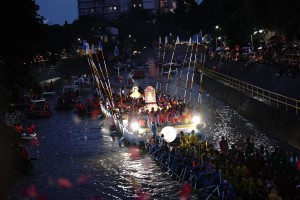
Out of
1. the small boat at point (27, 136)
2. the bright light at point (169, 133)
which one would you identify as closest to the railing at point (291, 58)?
the bright light at point (169, 133)

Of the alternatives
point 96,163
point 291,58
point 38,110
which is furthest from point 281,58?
point 38,110

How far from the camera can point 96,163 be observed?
28594 mm

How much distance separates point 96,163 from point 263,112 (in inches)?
479

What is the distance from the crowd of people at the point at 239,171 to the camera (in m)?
16.7

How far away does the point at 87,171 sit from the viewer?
2720cm

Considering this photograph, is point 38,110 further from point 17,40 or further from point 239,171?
point 17,40

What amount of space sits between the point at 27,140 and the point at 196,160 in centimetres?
1661

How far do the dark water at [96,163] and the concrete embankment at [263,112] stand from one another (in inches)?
25.8

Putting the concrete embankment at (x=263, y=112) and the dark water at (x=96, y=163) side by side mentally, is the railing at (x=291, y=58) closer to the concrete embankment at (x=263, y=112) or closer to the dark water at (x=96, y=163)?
the concrete embankment at (x=263, y=112)

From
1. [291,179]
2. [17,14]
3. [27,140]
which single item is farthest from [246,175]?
[27,140]

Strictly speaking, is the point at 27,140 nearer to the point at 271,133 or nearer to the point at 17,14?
the point at 271,133

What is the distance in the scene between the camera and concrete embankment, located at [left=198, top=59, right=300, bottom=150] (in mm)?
28530

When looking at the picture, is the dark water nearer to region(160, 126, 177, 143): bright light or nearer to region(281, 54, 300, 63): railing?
region(160, 126, 177, 143): bright light

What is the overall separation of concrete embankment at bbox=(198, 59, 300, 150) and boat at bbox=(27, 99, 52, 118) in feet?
54.0
